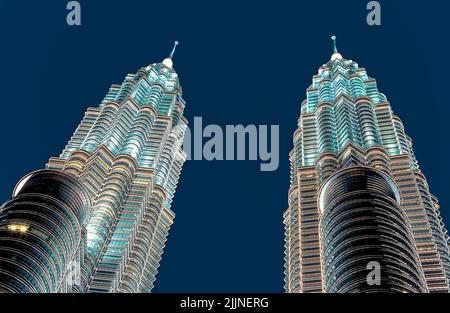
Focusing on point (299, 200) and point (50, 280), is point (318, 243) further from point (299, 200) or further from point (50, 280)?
point (50, 280)

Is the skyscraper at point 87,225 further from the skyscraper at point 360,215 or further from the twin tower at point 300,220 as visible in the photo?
the skyscraper at point 360,215

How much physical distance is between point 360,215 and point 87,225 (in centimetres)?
7335

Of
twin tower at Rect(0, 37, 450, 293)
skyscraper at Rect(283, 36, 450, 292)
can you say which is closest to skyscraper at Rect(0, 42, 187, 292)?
twin tower at Rect(0, 37, 450, 293)

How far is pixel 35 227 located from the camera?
428 ft

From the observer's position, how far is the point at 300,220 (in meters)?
164

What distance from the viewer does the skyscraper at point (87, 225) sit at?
126375 millimetres

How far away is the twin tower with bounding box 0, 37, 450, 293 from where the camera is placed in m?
123

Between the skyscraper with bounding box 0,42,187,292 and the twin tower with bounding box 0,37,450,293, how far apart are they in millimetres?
290

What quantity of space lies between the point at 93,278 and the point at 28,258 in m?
34.6

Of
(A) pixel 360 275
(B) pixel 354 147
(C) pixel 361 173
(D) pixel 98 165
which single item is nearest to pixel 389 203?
(C) pixel 361 173

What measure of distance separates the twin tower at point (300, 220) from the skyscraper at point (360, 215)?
296 mm

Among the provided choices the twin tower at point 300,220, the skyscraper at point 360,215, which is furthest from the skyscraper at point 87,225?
the skyscraper at point 360,215

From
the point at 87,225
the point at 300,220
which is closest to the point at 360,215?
the point at 300,220

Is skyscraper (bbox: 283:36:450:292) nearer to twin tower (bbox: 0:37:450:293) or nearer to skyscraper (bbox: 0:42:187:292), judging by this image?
twin tower (bbox: 0:37:450:293)
